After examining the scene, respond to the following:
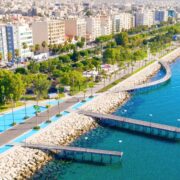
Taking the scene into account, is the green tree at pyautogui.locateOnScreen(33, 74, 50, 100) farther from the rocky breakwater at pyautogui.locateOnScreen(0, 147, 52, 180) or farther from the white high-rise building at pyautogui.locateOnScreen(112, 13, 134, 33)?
the white high-rise building at pyautogui.locateOnScreen(112, 13, 134, 33)

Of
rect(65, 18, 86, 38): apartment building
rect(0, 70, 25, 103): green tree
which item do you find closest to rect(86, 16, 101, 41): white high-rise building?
rect(65, 18, 86, 38): apartment building

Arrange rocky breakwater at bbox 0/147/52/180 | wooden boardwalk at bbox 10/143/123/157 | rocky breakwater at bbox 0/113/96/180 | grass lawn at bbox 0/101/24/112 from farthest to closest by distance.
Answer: grass lawn at bbox 0/101/24/112 → wooden boardwalk at bbox 10/143/123/157 → rocky breakwater at bbox 0/113/96/180 → rocky breakwater at bbox 0/147/52/180

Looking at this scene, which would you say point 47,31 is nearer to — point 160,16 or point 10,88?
point 10,88

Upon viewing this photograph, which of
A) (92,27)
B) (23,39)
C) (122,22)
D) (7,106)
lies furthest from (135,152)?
(122,22)

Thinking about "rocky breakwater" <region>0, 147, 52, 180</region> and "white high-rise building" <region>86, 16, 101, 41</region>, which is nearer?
"rocky breakwater" <region>0, 147, 52, 180</region>

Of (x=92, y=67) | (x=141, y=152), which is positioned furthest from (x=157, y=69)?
(x=141, y=152)

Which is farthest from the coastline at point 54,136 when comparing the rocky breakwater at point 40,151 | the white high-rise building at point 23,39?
the white high-rise building at point 23,39
